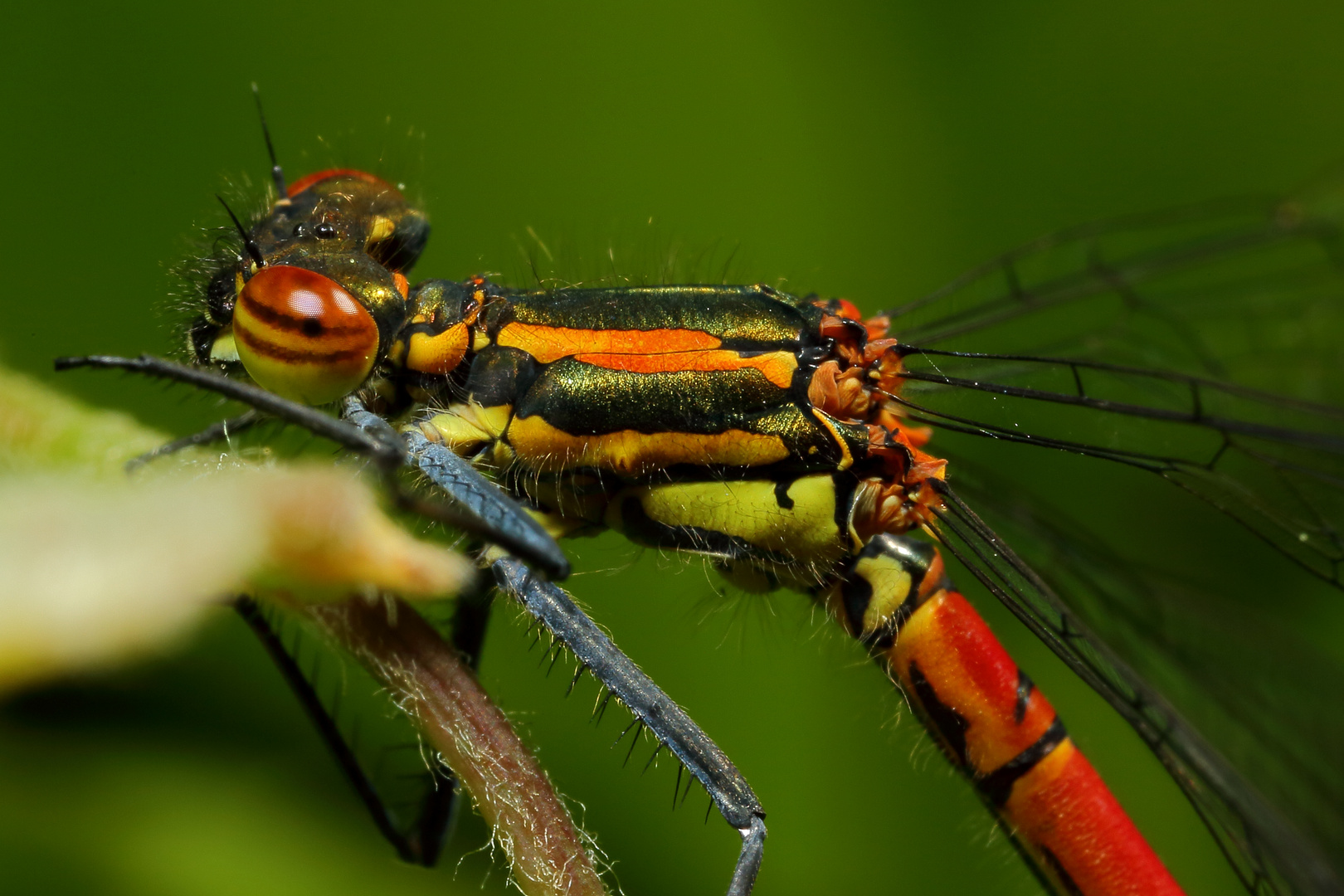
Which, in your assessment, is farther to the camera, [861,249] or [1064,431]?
[861,249]

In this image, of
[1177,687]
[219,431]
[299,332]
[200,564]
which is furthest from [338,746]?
[1177,687]

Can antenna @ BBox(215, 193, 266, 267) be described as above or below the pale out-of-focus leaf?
above

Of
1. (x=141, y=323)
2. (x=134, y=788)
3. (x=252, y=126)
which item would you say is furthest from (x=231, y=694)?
(x=252, y=126)

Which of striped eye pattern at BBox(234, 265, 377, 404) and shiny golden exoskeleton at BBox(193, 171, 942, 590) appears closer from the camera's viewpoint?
striped eye pattern at BBox(234, 265, 377, 404)

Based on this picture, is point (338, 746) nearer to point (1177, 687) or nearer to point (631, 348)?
point (631, 348)

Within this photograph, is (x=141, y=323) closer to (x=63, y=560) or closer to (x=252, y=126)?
(x=252, y=126)

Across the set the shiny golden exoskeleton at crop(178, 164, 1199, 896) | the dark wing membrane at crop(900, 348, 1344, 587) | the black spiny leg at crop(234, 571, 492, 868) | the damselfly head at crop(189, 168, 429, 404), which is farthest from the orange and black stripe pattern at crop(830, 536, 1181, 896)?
the damselfly head at crop(189, 168, 429, 404)

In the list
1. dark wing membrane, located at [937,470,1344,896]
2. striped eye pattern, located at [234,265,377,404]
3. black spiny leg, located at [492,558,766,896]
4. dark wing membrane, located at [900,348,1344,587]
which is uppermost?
dark wing membrane, located at [900,348,1344,587]

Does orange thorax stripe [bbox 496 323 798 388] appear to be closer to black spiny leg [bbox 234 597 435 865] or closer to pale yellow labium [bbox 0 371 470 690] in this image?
black spiny leg [bbox 234 597 435 865]
